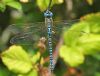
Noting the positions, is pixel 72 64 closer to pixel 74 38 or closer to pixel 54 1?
pixel 74 38

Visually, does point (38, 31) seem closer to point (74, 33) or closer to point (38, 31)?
point (38, 31)

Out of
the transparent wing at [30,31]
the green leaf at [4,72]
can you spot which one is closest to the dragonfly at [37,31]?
the transparent wing at [30,31]

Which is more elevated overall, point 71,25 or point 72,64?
point 71,25

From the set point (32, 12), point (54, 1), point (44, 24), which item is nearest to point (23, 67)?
point (44, 24)

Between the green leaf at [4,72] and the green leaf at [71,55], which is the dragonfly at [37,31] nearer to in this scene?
the green leaf at [71,55]

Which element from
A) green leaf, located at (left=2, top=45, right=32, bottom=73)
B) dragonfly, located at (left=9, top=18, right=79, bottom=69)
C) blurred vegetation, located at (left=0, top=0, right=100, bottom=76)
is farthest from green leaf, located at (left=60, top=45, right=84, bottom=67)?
green leaf, located at (left=2, top=45, right=32, bottom=73)

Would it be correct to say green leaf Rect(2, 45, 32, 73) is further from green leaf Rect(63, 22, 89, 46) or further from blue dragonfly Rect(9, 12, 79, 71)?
green leaf Rect(63, 22, 89, 46)
